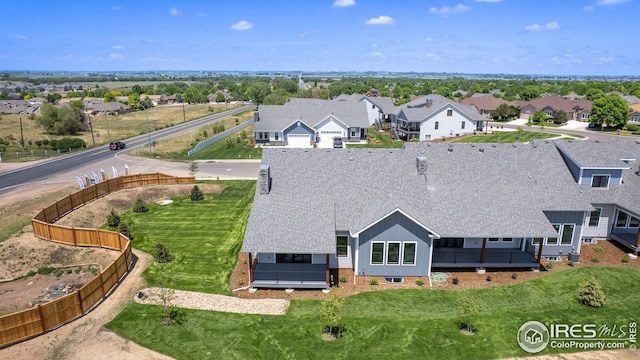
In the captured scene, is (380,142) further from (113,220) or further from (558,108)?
(558,108)

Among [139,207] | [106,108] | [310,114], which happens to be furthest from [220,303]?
[106,108]

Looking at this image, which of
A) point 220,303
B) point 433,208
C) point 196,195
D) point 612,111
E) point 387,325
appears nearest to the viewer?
point 387,325

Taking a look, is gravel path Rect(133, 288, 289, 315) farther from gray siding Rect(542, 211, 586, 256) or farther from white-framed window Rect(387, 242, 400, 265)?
gray siding Rect(542, 211, 586, 256)

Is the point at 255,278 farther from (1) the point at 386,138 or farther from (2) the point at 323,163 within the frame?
(1) the point at 386,138

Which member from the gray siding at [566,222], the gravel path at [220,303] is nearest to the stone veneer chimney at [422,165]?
the gray siding at [566,222]

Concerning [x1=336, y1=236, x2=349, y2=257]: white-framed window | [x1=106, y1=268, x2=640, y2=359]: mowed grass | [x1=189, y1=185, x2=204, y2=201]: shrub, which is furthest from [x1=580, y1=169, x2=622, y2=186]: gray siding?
[x1=189, y1=185, x2=204, y2=201]: shrub

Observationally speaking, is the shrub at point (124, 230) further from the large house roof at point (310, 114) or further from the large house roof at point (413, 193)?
the large house roof at point (310, 114)
